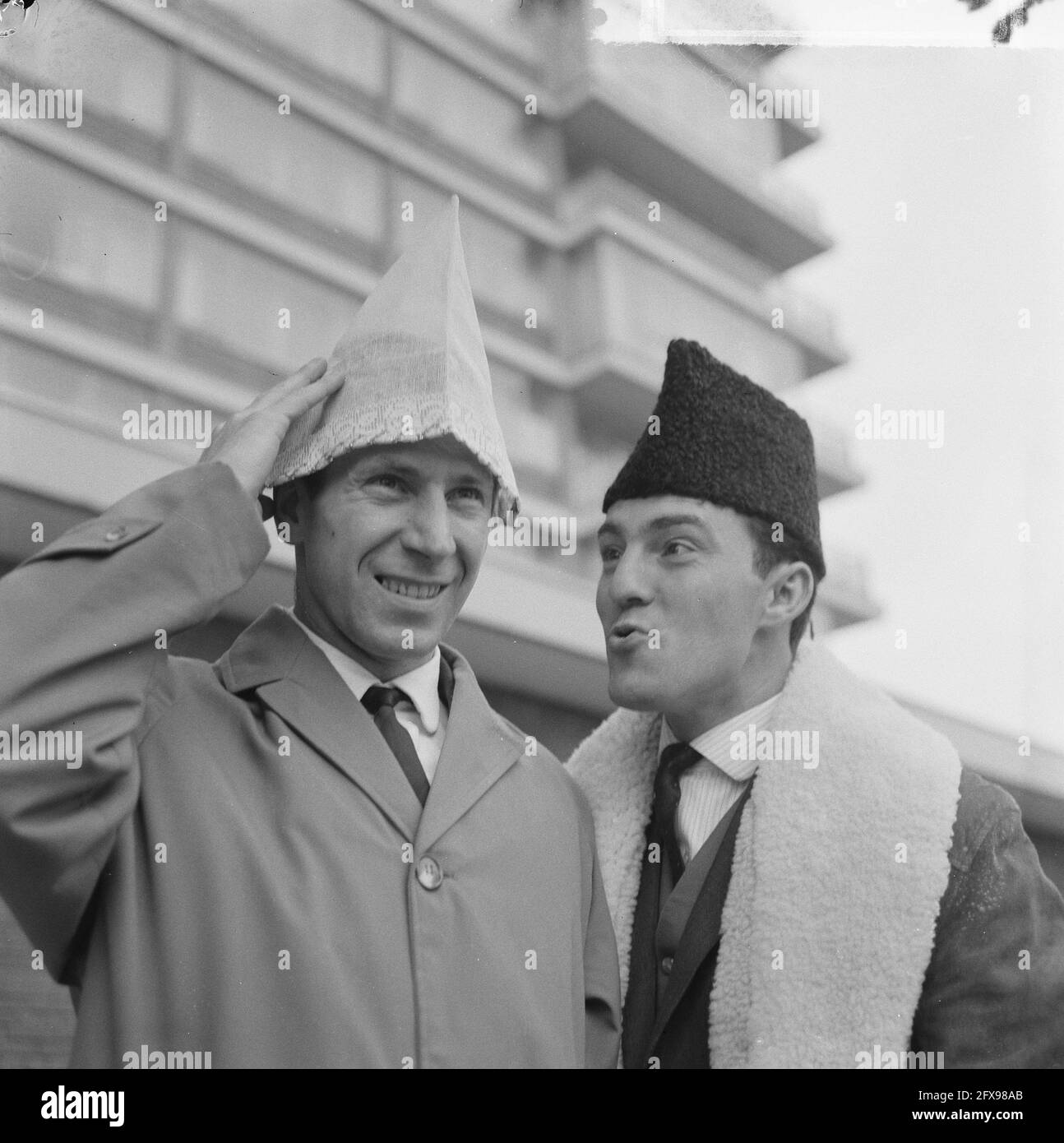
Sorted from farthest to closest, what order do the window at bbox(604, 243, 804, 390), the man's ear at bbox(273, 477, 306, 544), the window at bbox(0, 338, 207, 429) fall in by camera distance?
1. the window at bbox(604, 243, 804, 390)
2. the window at bbox(0, 338, 207, 429)
3. the man's ear at bbox(273, 477, 306, 544)

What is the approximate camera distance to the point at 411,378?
1.74 m

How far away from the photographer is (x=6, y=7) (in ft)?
7.85

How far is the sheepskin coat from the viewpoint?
5.75 ft

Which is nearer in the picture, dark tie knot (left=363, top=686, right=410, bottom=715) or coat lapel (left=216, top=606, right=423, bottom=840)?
coat lapel (left=216, top=606, right=423, bottom=840)

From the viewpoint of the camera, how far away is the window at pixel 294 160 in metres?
3.78

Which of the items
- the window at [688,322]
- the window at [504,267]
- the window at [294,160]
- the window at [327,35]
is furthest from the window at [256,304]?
the window at [688,322]

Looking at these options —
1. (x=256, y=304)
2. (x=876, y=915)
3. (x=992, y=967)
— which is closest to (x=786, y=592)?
(x=876, y=915)

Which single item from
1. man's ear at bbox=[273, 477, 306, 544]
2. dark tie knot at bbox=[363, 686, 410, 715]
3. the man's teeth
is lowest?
dark tie knot at bbox=[363, 686, 410, 715]

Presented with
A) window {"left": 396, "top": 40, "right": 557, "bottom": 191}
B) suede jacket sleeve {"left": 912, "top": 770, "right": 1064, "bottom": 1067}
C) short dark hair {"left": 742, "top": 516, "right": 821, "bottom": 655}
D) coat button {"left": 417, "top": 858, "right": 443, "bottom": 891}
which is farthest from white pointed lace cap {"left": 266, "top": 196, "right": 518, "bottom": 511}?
window {"left": 396, "top": 40, "right": 557, "bottom": 191}

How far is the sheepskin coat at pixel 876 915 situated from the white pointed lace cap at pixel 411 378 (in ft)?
2.03

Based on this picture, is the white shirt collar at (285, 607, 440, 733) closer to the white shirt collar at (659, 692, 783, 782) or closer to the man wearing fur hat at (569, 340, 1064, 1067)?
the man wearing fur hat at (569, 340, 1064, 1067)

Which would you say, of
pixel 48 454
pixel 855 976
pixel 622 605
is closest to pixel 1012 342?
pixel 622 605

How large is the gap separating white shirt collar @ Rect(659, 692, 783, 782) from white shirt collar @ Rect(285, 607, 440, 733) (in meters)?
0.46
